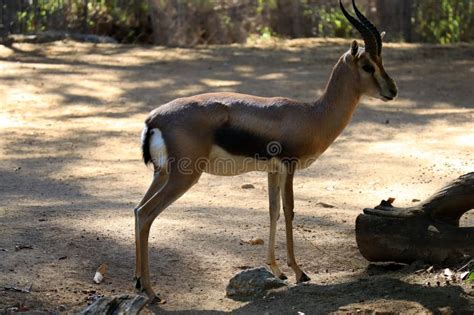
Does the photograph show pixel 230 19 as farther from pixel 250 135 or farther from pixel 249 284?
pixel 249 284

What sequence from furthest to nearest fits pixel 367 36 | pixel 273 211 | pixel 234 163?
pixel 273 211 → pixel 367 36 → pixel 234 163

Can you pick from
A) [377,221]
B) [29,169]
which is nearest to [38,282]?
[377,221]

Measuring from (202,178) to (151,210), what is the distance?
3.90 metres

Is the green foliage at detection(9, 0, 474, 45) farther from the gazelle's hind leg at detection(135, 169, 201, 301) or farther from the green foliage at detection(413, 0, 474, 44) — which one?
the gazelle's hind leg at detection(135, 169, 201, 301)

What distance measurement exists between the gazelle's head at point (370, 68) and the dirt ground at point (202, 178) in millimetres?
1472

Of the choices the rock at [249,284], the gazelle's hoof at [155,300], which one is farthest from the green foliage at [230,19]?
the gazelle's hoof at [155,300]

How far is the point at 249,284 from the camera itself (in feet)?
22.3

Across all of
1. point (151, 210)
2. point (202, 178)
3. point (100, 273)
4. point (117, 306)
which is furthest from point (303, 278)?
point (202, 178)

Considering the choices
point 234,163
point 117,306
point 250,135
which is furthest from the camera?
point 234,163

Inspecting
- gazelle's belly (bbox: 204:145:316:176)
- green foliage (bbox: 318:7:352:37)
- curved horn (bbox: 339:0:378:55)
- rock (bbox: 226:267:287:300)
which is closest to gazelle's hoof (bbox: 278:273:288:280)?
rock (bbox: 226:267:287:300)

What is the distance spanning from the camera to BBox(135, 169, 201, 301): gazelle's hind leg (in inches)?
265

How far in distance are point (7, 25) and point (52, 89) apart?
3473mm

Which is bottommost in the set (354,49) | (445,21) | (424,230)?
(424,230)

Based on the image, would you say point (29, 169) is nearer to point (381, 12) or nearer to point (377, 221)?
point (377, 221)
